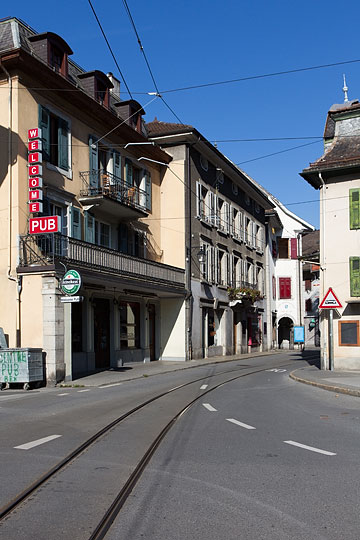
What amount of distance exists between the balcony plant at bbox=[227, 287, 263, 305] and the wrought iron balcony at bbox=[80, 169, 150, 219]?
11177mm

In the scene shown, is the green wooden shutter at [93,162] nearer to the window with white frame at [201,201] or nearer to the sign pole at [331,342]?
the window with white frame at [201,201]

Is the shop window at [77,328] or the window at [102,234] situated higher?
the window at [102,234]

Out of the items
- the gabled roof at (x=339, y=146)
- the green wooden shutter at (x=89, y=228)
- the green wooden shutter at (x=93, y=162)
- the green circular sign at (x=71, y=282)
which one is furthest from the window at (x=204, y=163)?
the green circular sign at (x=71, y=282)

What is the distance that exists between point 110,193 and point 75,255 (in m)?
5.07

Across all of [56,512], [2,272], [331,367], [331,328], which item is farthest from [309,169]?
[56,512]

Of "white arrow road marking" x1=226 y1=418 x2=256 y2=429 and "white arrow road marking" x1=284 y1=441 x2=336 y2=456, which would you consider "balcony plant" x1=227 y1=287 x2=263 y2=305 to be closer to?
"white arrow road marking" x1=226 y1=418 x2=256 y2=429

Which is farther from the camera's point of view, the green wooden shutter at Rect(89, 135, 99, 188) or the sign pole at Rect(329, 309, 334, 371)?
the green wooden shutter at Rect(89, 135, 99, 188)

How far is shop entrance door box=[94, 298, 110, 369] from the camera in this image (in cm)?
2417

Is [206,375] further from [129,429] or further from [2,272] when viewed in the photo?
[129,429]

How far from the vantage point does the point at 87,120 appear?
2395 cm

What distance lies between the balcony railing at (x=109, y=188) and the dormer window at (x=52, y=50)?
401cm

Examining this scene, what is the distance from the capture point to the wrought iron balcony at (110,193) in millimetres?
23281

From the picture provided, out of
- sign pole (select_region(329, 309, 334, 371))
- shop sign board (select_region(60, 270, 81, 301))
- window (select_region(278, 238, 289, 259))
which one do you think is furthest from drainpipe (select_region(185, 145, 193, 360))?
window (select_region(278, 238, 289, 259))

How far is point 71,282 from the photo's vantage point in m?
18.4
